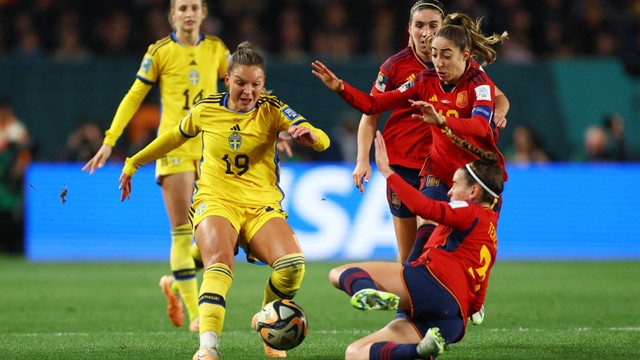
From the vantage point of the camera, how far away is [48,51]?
16.4 m

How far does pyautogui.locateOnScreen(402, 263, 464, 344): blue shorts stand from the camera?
19.0ft

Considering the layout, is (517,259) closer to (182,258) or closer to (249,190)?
(182,258)

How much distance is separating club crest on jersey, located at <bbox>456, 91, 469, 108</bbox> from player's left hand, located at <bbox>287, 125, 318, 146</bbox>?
0.95m

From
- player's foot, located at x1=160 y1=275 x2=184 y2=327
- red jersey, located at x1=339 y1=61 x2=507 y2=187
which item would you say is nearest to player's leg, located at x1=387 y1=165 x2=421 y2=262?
red jersey, located at x1=339 y1=61 x2=507 y2=187

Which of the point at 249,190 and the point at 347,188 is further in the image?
the point at 347,188

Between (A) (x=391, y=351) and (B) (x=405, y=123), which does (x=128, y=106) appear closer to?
(B) (x=405, y=123)

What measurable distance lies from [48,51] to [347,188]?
18.6 ft

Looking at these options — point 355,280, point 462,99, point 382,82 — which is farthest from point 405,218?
point 355,280

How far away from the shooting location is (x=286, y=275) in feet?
21.9

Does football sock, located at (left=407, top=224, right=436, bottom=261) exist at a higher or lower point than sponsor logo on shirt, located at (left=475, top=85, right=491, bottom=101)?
lower

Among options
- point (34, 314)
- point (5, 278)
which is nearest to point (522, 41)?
point (5, 278)

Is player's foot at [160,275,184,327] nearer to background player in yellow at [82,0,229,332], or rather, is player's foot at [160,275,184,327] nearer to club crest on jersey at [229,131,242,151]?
background player in yellow at [82,0,229,332]

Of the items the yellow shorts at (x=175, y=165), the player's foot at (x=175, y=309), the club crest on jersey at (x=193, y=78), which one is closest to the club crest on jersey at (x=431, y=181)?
the yellow shorts at (x=175, y=165)

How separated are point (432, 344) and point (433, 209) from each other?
2.46ft
